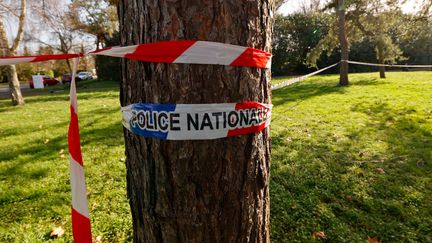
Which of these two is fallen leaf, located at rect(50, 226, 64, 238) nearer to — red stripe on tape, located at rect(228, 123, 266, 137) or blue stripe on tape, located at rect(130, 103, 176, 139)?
blue stripe on tape, located at rect(130, 103, 176, 139)

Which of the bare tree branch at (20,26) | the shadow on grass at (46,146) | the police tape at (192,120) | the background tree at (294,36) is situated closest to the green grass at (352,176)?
the police tape at (192,120)

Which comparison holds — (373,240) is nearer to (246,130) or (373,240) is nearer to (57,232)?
(246,130)

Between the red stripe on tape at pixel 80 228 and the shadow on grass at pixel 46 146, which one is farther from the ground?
the red stripe on tape at pixel 80 228

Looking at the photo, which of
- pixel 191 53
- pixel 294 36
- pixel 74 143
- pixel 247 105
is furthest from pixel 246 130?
pixel 294 36

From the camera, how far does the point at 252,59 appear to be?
115 centimetres

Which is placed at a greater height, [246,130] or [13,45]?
[13,45]

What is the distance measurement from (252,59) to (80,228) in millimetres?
1152

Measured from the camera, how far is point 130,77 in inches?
47.4

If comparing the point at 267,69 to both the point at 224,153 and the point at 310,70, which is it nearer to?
the point at 224,153

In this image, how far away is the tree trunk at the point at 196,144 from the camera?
3.49 ft

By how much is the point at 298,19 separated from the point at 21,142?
23.3m

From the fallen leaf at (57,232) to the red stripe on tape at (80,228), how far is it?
157 cm

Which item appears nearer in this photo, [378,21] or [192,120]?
[192,120]

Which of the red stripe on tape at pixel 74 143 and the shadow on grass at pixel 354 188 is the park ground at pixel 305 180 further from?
the red stripe on tape at pixel 74 143
